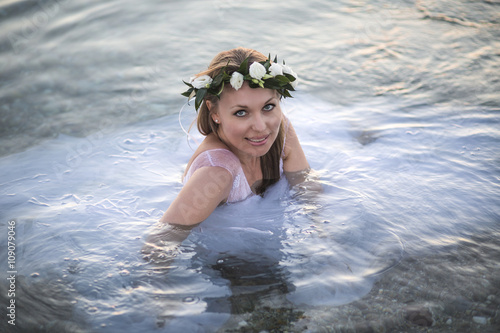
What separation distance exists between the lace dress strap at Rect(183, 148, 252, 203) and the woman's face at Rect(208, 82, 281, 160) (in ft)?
0.39

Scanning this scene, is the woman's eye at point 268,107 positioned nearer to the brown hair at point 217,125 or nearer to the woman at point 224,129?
the woman at point 224,129

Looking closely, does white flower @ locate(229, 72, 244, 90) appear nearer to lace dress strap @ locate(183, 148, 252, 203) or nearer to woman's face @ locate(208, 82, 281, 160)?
woman's face @ locate(208, 82, 281, 160)

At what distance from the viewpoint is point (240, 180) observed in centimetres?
432

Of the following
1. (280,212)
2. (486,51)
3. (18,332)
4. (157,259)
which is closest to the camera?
(18,332)

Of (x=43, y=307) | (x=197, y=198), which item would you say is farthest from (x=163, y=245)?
(x=43, y=307)

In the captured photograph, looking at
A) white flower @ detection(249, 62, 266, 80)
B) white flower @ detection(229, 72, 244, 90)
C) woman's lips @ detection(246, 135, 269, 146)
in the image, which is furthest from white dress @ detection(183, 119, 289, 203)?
white flower @ detection(249, 62, 266, 80)

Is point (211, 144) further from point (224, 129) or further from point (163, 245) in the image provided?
point (163, 245)

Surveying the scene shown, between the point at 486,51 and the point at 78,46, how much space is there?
289 inches

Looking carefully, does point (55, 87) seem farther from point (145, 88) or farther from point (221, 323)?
point (221, 323)

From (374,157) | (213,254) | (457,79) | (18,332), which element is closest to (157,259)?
(213,254)

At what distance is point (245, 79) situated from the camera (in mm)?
3852

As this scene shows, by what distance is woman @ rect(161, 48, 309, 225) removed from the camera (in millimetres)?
3820

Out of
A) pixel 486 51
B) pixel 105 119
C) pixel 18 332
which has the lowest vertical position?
pixel 18 332

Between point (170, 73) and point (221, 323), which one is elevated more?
point (170, 73)
